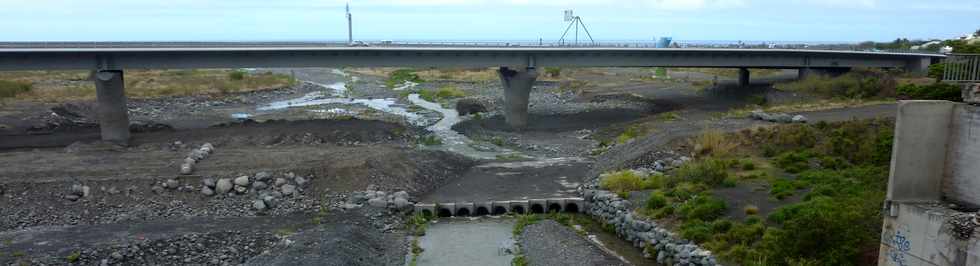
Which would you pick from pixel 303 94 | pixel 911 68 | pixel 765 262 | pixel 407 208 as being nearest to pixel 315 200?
pixel 407 208

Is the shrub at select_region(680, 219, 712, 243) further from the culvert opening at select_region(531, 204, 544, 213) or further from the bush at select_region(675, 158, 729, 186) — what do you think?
the culvert opening at select_region(531, 204, 544, 213)

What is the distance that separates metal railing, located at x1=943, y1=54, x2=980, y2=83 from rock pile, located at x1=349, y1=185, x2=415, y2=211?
1893 centimetres

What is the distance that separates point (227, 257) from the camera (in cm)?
2162

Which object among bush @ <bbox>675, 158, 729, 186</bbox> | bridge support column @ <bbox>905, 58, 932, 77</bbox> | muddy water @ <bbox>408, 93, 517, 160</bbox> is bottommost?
muddy water @ <bbox>408, 93, 517, 160</bbox>

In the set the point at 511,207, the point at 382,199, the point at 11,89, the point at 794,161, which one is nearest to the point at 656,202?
the point at 511,207

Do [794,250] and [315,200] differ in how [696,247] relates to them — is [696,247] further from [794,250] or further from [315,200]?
[315,200]

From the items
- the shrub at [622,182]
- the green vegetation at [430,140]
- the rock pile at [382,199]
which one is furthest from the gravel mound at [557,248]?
the green vegetation at [430,140]

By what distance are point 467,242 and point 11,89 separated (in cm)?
5537

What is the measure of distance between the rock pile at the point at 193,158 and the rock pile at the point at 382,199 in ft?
25.2

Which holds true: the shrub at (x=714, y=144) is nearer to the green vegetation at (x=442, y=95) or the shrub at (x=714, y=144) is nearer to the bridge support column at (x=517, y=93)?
the bridge support column at (x=517, y=93)

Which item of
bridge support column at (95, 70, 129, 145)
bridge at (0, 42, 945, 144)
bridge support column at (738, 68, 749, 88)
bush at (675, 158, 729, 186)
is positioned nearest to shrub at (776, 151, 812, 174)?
bush at (675, 158, 729, 186)

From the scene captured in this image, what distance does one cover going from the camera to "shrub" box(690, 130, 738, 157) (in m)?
31.7

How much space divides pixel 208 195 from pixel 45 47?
24.4 metres

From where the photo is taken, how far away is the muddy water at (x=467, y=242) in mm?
22766
